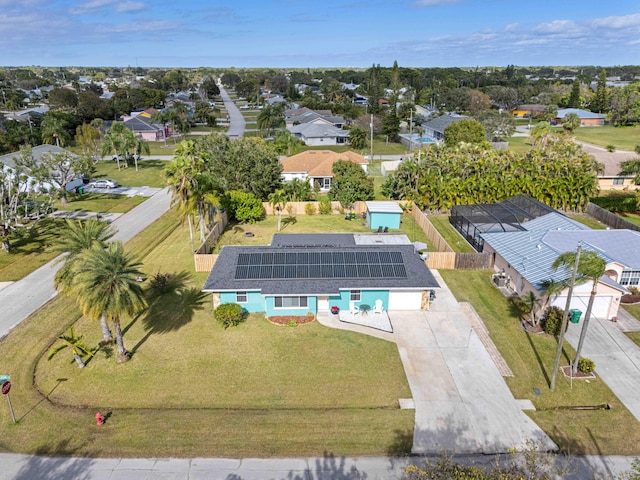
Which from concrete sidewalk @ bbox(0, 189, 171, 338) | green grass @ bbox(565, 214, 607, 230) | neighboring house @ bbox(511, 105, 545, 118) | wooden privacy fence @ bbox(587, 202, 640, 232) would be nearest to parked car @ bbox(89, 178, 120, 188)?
concrete sidewalk @ bbox(0, 189, 171, 338)

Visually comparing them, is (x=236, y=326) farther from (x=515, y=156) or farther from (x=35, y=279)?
(x=515, y=156)

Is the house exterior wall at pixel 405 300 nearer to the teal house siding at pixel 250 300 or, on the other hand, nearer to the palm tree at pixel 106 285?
Result: the teal house siding at pixel 250 300

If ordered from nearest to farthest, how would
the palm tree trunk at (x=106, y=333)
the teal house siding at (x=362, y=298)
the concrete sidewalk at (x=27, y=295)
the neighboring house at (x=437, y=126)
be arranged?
the palm tree trunk at (x=106, y=333)
the concrete sidewalk at (x=27, y=295)
the teal house siding at (x=362, y=298)
the neighboring house at (x=437, y=126)

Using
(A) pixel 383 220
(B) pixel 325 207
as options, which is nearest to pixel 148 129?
(B) pixel 325 207

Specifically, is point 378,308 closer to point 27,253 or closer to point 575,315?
point 575,315

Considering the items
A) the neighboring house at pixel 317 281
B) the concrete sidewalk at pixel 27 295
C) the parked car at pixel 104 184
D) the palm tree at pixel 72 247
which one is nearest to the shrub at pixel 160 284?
the neighboring house at pixel 317 281

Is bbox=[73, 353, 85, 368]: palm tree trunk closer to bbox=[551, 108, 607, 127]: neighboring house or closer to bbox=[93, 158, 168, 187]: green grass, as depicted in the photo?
bbox=[93, 158, 168, 187]: green grass

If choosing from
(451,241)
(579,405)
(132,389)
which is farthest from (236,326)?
(451,241)
